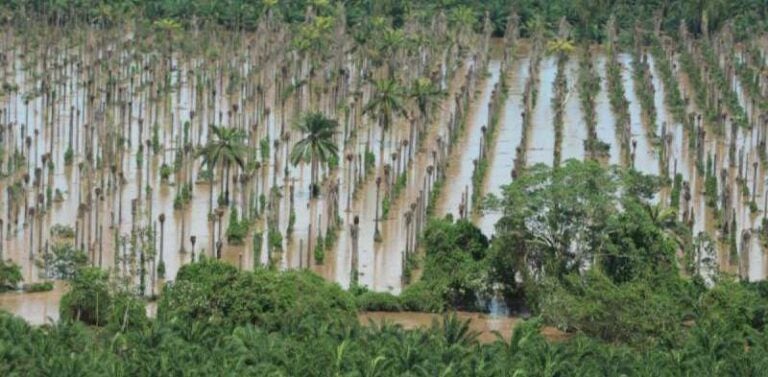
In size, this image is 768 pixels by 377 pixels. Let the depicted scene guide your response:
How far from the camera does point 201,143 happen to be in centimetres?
8506

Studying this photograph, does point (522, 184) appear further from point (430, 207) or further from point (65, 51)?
point (65, 51)

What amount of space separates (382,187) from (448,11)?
4151 cm

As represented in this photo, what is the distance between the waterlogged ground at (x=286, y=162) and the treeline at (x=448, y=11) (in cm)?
848

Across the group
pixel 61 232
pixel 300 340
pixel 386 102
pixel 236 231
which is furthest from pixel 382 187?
pixel 300 340

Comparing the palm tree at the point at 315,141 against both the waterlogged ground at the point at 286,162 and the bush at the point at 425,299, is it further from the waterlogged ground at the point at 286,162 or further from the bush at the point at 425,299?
the bush at the point at 425,299

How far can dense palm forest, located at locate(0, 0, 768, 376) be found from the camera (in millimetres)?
52562

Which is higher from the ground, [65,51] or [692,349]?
[65,51]

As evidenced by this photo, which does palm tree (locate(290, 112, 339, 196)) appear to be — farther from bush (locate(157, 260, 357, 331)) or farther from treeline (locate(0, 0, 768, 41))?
treeline (locate(0, 0, 768, 41))

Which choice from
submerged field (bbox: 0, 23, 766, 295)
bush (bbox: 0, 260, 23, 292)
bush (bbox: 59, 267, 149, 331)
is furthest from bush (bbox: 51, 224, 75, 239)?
bush (bbox: 59, 267, 149, 331)

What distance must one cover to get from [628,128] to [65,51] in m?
31.6

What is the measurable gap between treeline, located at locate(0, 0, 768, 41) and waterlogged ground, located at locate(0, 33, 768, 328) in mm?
8479

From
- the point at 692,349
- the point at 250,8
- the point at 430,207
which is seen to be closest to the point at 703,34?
the point at 250,8

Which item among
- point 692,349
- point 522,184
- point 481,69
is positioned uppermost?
point 481,69

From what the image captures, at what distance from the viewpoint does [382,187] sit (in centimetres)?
7800
